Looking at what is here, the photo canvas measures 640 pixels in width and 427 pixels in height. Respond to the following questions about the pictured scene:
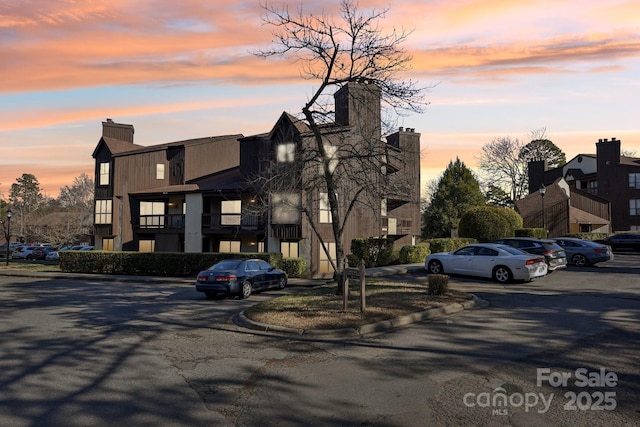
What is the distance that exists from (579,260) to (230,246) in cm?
2394

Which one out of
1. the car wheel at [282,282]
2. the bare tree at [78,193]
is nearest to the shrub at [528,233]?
the car wheel at [282,282]

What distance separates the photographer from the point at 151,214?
Result: 39.9 meters

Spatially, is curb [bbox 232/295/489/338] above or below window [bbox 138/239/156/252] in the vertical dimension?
below

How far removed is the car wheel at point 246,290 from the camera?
54.0 feet

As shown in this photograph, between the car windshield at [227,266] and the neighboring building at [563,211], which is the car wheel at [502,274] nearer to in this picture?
the car windshield at [227,266]

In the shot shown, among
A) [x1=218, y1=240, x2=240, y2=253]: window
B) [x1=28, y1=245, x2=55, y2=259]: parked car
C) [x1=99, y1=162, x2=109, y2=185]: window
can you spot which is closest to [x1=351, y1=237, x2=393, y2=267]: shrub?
[x1=218, y1=240, x2=240, y2=253]: window

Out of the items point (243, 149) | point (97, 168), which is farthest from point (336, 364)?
point (97, 168)

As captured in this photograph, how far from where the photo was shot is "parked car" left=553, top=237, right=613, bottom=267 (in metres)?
23.1

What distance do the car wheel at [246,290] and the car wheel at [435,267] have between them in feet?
26.4

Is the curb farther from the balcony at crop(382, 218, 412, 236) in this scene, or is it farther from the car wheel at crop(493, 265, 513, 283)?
the balcony at crop(382, 218, 412, 236)

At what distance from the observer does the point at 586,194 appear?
53.2 meters

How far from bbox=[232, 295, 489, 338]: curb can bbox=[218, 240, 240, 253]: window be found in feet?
78.2

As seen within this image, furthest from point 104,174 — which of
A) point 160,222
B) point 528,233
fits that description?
point 528,233

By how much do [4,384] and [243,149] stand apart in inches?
1157
